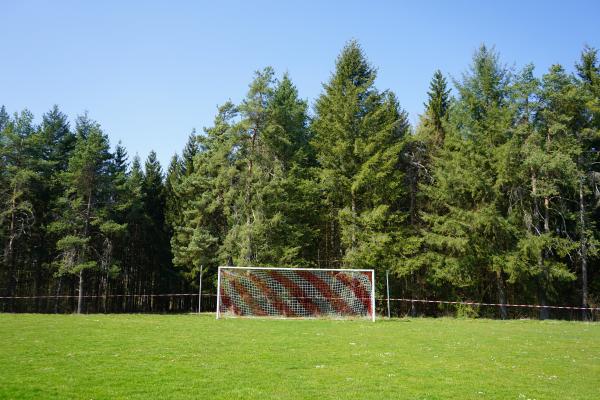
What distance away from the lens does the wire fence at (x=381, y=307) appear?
29.9 metres

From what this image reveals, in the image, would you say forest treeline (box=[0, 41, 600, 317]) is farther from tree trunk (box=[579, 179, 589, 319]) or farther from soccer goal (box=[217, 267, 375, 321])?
soccer goal (box=[217, 267, 375, 321])

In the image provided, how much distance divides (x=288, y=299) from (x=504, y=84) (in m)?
19.9

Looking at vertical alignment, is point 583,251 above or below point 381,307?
above

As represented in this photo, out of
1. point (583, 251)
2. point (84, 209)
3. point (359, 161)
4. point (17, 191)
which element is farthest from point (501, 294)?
point (17, 191)

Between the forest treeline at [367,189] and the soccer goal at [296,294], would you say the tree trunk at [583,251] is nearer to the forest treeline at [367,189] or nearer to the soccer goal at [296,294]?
the forest treeline at [367,189]

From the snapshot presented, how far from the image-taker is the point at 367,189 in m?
31.2

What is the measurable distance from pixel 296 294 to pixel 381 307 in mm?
7812

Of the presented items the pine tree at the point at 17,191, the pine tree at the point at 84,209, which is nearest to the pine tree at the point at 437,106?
the pine tree at the point at 84,209

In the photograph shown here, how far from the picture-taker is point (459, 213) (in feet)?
95.7

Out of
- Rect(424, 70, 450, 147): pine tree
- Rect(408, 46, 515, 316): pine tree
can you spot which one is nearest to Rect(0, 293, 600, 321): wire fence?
Rect(408, 46, 515, 316): pine tree

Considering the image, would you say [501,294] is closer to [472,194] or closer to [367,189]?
[472,194]

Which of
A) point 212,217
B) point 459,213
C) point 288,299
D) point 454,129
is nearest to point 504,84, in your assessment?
point 454,129

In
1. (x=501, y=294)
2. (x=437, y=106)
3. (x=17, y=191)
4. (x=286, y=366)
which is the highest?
(x=437, y=106)

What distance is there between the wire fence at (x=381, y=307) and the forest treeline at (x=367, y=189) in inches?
35.1
